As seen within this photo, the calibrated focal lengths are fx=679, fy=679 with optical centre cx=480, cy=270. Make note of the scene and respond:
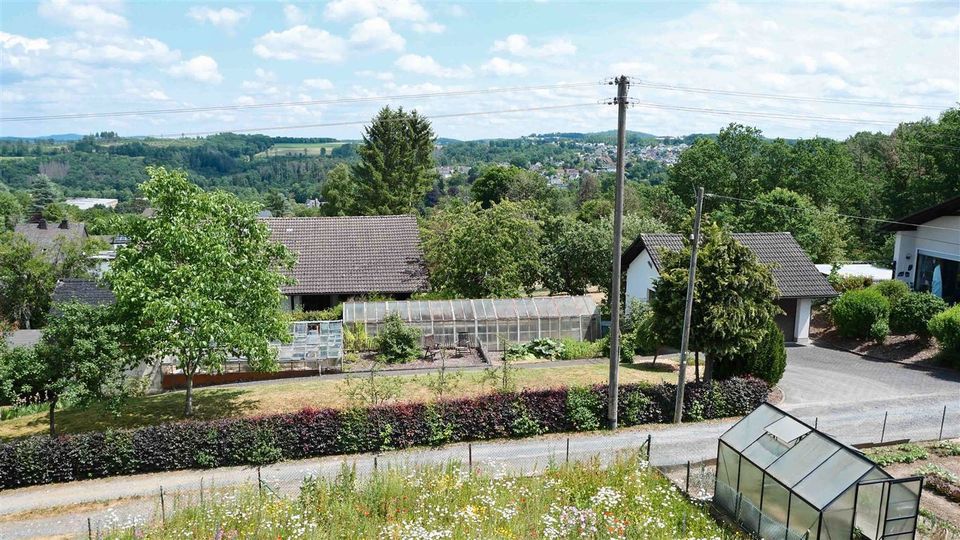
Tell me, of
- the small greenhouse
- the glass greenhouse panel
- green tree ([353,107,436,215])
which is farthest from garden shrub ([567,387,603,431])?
green tree ([353,107,436,215])

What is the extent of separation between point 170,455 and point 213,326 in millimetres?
3455

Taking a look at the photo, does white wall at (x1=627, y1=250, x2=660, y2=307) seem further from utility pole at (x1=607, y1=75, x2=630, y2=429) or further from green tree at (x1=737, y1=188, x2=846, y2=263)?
green tree at (x1=737, y1=188, x2=846, y2=263)

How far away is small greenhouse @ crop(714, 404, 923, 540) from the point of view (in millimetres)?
12445

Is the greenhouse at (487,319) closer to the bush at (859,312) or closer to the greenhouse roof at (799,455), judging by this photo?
the bush at (859,312)

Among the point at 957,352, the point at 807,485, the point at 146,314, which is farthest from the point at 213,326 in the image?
the point at 957,352

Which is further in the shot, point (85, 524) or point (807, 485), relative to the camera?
point (85, 524)

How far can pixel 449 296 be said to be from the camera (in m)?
32.9

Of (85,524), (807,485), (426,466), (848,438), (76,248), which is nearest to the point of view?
(807,485)

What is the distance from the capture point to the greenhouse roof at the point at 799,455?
12.6m

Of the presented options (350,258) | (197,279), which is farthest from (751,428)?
(350,258)

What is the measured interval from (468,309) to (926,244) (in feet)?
72.8

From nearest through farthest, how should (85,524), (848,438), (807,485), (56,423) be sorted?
(807,485) → (85,524) → (848,438) → (56,423)

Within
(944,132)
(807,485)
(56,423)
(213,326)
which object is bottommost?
(56,423)

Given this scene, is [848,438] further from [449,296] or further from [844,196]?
[844,196]
